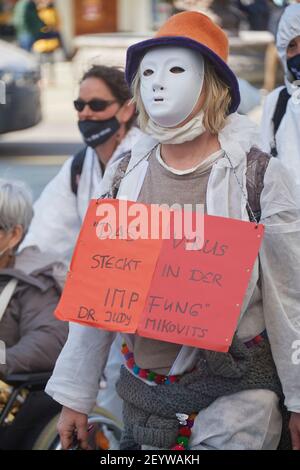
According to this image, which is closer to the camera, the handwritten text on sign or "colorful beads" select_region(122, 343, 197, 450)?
the handwritten text on sign

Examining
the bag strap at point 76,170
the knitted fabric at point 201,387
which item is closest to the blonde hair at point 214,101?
the knitted fabric at point 201,387

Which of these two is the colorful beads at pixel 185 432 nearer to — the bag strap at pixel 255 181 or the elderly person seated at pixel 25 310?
the bag strap at pixel 255 181

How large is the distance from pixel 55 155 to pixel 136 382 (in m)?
9.47

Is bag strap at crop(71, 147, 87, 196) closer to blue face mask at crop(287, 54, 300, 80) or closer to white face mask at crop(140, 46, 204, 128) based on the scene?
blue face mask at crop(287, 54, 300, 80)

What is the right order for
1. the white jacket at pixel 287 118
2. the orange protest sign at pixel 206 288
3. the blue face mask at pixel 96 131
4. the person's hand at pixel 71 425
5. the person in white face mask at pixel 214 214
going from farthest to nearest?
the blue face mask at pixel 96 131
the white jacket at pixel 287 118
the person's hand at pixel 71 425
the person in white face mask at pixel 214 214
the orange protest sign at pixel 206 288

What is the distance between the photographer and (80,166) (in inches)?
169

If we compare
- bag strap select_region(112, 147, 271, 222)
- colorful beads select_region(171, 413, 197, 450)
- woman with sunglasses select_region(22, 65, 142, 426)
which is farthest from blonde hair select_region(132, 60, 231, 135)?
woman with sunglasses select_region(22, 65, 142, 426)

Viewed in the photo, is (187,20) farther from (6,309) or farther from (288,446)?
(6,309)

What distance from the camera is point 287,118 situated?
352 cm

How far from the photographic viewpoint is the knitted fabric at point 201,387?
8.40 feet

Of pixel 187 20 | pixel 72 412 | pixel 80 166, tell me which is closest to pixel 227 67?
pixel 187 20

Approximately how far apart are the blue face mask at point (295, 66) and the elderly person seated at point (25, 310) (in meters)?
1.16

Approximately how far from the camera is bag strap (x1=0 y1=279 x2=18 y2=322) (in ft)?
11.7
